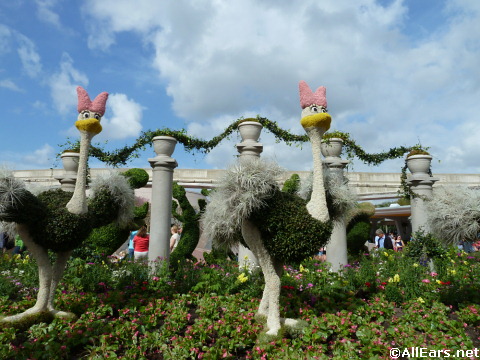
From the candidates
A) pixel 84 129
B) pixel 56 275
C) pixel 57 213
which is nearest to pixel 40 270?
pixel 56 275

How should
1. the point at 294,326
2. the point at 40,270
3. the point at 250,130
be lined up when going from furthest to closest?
the point at 250,130 < the point at 40,270 < the point at 294,326

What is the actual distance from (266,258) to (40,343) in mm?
2775

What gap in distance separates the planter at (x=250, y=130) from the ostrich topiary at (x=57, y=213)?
274cm

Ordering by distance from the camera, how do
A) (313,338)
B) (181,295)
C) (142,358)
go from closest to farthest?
(142,358) < (313,338) < (181,295)

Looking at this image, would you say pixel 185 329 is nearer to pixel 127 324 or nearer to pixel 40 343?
pixel 127 324

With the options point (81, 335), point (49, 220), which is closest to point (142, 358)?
point (81, 335)

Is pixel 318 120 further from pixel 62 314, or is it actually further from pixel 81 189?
pixel 62 314

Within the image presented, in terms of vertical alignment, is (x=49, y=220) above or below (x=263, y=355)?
above

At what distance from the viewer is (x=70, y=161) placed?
7734mm

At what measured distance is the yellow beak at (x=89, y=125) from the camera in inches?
191

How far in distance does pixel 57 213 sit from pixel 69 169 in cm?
366

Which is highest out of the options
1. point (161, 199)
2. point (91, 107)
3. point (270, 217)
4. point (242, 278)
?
point (91, 107)

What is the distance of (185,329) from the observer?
15.1ft

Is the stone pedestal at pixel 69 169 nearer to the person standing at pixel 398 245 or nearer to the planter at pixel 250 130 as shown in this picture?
the planter at pixel 250 130
